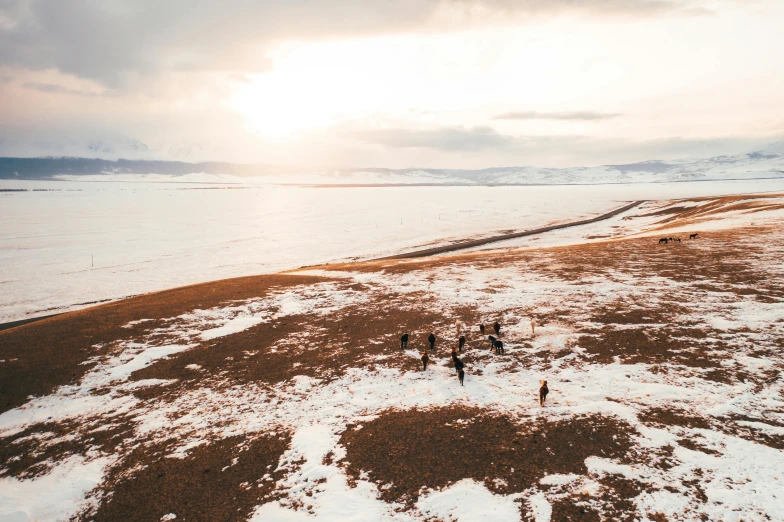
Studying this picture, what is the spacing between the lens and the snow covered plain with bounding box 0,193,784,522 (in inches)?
456

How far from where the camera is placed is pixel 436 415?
15.6 meters

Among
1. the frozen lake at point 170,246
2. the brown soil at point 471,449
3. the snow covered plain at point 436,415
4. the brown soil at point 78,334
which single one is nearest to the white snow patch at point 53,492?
the snow covered plain at point 436,415

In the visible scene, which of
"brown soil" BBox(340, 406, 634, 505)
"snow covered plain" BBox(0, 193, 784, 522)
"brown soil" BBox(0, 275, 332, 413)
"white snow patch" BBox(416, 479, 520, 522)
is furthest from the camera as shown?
"brown soil" BBox(0, 275, 332, 413)

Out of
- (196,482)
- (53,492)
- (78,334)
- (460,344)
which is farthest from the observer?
(78,334)

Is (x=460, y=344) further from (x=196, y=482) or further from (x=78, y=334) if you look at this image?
(x=78, y=334)

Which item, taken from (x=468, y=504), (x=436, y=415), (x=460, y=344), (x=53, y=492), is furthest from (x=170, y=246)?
(x=468, y=504)

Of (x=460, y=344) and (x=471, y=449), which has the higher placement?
(x=460, y=344)

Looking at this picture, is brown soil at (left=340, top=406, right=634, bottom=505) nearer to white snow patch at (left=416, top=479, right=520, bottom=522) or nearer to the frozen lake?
white snow patch at (left=416, top=479, right=520, bottom=522)

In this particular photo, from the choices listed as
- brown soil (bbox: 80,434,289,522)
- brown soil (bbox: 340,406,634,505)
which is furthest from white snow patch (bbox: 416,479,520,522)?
brown soil (bbox: 80,434,289,522)

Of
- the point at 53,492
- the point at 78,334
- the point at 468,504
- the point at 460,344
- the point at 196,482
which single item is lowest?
the point at 53,492

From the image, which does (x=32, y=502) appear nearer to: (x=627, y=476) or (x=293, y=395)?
(x=293, y=395)

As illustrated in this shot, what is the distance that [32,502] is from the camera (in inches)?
516

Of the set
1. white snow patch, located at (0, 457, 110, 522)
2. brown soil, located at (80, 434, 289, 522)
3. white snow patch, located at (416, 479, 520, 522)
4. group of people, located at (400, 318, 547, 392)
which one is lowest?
white snow patch, located at (0, 457, 110, 522)

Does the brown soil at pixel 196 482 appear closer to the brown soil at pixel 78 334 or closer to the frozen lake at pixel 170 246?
the brown soil at pixel 78 334
